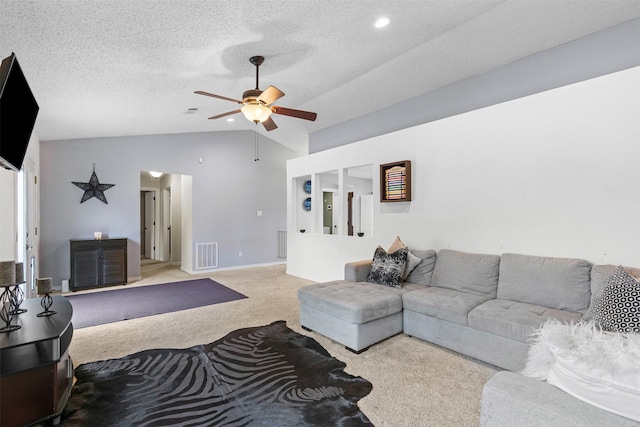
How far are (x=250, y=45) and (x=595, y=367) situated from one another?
127 inches

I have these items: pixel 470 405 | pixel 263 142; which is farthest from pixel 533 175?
pixel 263 142

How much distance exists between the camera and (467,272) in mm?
3162

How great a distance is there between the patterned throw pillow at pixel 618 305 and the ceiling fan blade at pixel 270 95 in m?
2.93

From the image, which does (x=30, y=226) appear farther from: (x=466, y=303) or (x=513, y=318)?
(x=513, y=318)

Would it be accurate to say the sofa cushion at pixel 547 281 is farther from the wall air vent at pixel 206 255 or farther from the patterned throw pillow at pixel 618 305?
the wall air vent at pixel 206 255

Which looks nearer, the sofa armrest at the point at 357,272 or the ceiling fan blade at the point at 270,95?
the ceiling fan blade at the point at 270,95

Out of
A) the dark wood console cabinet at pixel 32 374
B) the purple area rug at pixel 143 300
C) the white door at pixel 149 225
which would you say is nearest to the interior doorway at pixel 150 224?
the white door at pixel 149 225

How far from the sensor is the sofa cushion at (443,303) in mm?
2671

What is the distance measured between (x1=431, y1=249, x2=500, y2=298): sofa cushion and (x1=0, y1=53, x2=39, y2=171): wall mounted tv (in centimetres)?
366

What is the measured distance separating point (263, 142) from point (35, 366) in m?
6.43

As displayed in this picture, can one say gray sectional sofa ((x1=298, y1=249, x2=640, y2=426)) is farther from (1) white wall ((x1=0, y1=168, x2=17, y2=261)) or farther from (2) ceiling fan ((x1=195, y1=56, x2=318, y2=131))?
(1) white wall ((x1=0, y1=168, x2=17, y2=261))

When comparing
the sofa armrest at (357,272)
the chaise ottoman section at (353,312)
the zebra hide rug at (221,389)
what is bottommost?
the zebra hide rug at (221,389)

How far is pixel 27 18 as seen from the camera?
1984 millimetres

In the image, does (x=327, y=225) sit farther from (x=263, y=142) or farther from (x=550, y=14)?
(x=550, y=14)
